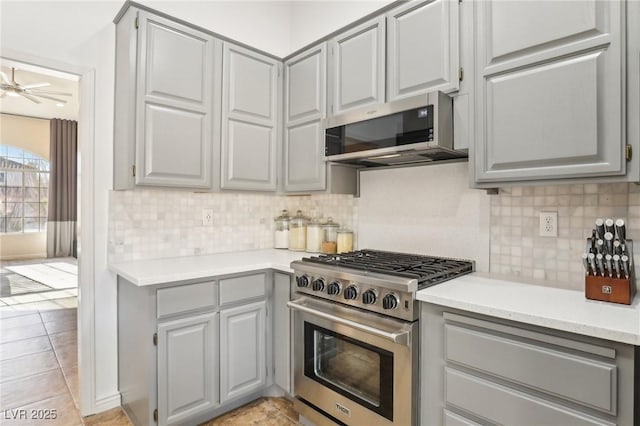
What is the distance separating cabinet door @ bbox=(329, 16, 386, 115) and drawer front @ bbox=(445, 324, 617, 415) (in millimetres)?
1354

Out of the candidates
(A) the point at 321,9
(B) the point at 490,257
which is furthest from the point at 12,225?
(B) the point at 490,257

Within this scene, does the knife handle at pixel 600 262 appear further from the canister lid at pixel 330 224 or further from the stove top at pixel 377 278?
the canister lid at pixel 330 224

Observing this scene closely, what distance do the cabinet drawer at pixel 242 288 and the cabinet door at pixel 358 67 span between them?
1183 mm

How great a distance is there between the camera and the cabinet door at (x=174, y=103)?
198 centimetres

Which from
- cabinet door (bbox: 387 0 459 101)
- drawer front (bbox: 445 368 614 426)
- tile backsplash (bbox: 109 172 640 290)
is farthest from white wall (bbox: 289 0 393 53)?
drawer front (bbox: 445 368 614 426)

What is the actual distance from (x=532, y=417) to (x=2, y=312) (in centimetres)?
504

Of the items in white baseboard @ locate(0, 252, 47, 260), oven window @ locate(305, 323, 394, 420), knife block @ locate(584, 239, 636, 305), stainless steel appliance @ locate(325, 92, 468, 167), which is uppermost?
stainless steel appliance @ locate(325, 92, 468, 167)

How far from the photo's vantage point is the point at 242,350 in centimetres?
208

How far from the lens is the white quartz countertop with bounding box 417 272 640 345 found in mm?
1060

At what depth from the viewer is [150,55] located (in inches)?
78.9

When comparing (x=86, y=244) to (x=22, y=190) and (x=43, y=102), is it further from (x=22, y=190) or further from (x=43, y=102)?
(x=22, y=190)

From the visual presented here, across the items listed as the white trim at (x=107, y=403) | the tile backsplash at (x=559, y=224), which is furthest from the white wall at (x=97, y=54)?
the tile backsplash at (x=559, y=224)

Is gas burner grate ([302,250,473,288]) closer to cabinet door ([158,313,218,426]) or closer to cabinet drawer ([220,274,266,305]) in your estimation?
cabinet drawer ([220,274,266,305])

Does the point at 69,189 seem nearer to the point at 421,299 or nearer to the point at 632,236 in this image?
the point at 421,299
